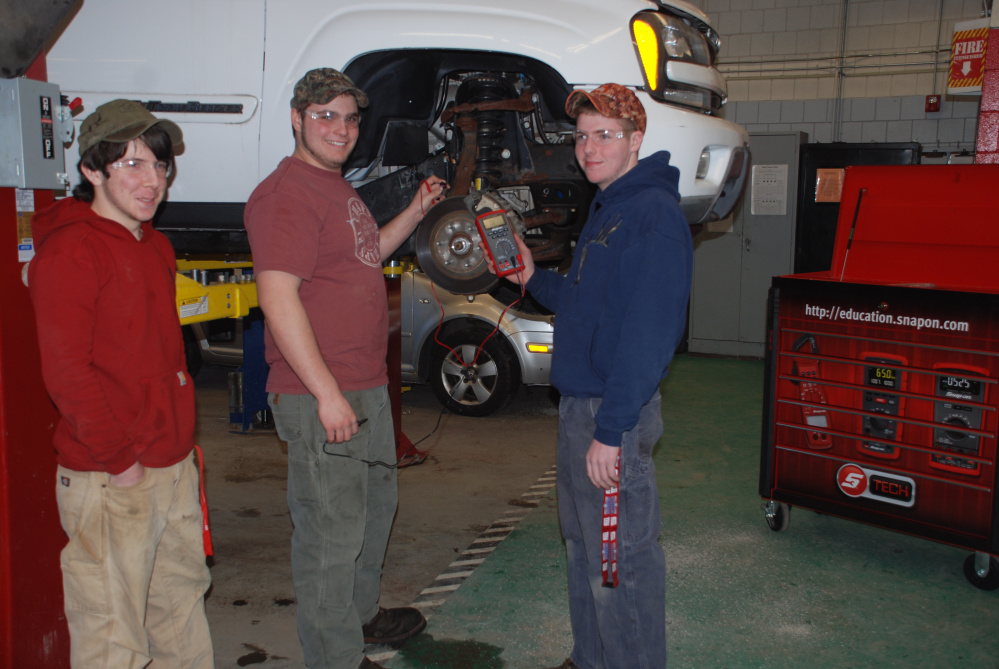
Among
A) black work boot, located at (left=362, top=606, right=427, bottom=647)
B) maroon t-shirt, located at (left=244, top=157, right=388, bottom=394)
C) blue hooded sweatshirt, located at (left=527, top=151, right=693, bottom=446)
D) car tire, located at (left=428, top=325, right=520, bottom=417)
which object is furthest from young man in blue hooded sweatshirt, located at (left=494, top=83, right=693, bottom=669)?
car tire, located at (left=428, top=325, right=520, bottom=417)

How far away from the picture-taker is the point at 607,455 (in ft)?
6.45

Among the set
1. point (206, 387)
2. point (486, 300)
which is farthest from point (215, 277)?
point (206, 387)

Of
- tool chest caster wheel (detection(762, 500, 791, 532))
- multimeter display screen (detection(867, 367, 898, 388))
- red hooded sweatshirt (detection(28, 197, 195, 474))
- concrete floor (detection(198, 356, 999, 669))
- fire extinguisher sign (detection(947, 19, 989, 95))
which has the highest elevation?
fire extinguisher sign (detection(947, 19, 989, 95))

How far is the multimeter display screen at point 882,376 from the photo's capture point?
318 cm

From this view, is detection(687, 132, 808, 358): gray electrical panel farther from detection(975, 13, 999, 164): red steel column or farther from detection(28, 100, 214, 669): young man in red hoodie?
detection(28, 100, 214, 669): young man in red hoodie

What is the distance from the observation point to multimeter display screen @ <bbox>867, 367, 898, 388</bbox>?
318 centimetres

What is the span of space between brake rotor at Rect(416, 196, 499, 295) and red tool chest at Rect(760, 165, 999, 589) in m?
1.52

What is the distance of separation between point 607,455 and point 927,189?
7.65 ft

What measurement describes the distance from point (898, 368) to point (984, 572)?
863 millimetres

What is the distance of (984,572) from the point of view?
304cm

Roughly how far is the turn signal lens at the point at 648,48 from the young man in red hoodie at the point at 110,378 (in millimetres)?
1704

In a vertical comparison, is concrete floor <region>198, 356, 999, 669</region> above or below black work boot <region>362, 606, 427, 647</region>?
below

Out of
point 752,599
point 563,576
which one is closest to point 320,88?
point 563,576

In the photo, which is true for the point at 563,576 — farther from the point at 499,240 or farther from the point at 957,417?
the point at 957,417
